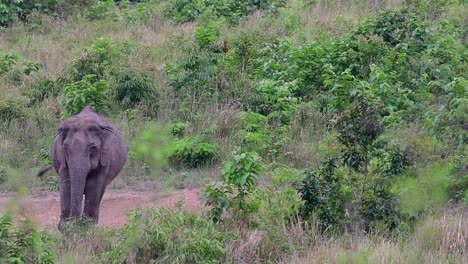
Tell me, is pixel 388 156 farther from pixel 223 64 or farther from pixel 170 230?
pixel 223 64

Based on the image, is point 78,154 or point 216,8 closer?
point 78,154

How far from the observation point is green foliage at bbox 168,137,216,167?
13.5 meters

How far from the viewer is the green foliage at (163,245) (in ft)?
28.1

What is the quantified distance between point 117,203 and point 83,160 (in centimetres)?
230

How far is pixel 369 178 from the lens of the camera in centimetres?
1019

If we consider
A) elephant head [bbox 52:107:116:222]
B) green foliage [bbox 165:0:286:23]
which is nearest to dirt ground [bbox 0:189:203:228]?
elephant head [bbox 52:107:116:222]

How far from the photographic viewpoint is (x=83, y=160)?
9.94 metres

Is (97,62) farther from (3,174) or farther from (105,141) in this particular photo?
(105,141)

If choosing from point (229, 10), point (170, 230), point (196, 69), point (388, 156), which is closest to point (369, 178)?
point (388, 156)

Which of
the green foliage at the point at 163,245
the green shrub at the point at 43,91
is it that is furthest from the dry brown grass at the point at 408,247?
the green shrub at the point at 43,91

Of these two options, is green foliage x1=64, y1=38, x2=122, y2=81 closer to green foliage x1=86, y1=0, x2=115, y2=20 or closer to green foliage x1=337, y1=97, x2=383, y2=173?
green foliage x1=86, y1=0, x2=115, y2=20

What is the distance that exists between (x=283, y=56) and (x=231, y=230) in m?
7.04

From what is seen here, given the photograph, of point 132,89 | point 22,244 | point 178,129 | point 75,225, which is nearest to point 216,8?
point 132,89

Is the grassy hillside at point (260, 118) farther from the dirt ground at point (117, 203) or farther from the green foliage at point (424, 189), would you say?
the dirt ground at point (117, 203)
